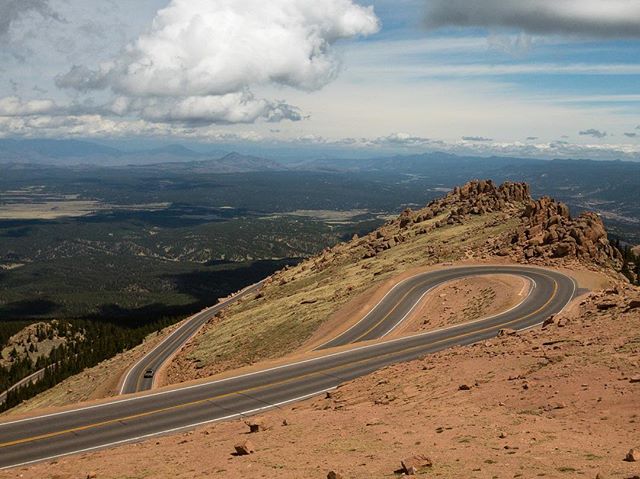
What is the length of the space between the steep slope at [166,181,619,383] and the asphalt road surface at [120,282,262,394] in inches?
166

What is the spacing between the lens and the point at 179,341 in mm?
103938

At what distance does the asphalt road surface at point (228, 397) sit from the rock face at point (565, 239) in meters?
21.6

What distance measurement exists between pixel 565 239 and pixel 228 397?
65166 mm

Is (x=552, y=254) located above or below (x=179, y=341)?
above

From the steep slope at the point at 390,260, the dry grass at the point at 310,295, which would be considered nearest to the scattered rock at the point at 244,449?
the steep slope at the point at 390,260

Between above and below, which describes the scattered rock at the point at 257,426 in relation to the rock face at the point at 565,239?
below

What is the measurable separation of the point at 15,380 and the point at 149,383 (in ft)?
331

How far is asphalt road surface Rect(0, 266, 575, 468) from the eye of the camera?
33.2 meters

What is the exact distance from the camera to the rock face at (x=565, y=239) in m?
84.1

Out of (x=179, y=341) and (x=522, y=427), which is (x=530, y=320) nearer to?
(x=522, y=427)

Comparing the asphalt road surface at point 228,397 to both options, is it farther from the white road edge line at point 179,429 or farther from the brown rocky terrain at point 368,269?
the brown rocky terrain at point 368,269

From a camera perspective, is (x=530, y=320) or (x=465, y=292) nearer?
(x=530, y=320)

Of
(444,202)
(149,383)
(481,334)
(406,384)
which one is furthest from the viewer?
(444,202)

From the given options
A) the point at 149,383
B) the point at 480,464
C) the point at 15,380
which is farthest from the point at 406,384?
the point at 15,380
